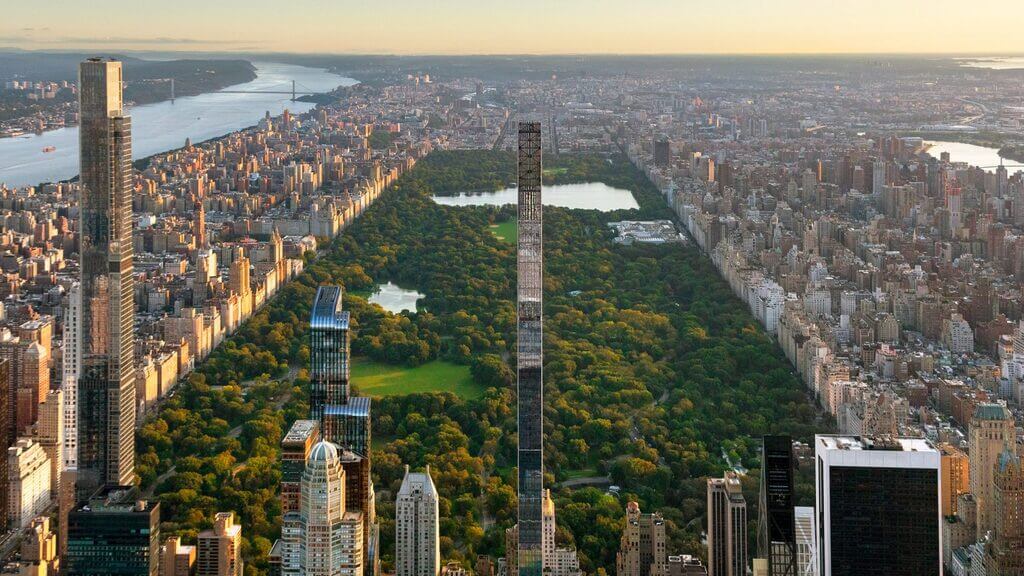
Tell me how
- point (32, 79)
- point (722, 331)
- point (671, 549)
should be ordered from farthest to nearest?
point (32, 79), point (722, 331), point (671, 549)

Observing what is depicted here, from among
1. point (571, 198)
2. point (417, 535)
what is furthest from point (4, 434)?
point (571, 198)

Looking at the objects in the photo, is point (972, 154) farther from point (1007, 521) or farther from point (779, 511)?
point (779, 511)

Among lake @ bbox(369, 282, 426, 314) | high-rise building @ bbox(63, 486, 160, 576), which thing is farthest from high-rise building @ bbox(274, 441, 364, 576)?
lake @ bbox(369, 282, 426, 314)

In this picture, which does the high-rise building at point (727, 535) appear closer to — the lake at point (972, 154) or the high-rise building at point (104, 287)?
the high-rise building at point (104, 287)

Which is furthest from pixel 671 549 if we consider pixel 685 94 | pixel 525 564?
pixel 685 94

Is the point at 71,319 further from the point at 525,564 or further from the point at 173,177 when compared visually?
the point at 173,177

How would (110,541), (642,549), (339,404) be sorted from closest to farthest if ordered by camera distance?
(110,541), (642,549), (339,404)
